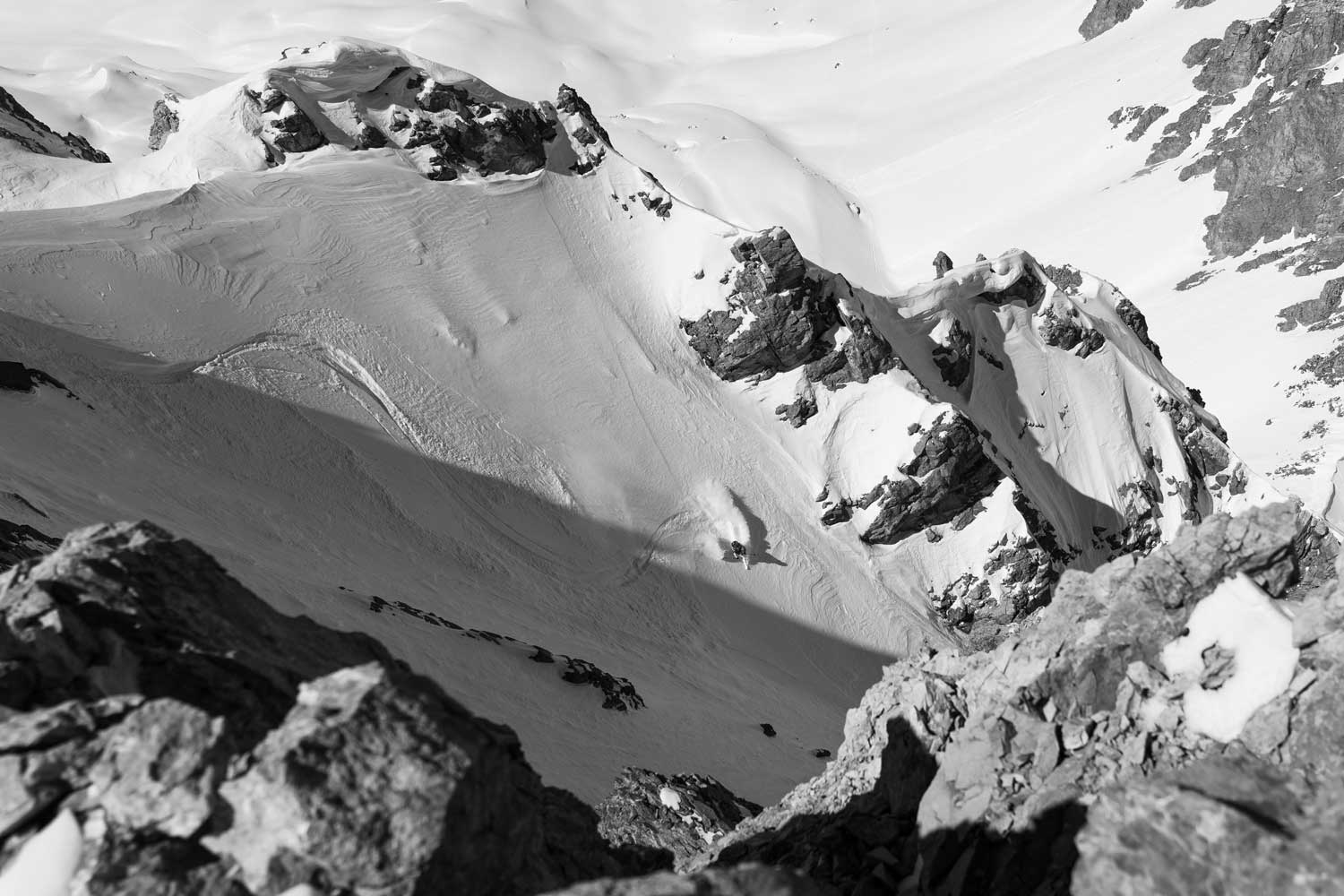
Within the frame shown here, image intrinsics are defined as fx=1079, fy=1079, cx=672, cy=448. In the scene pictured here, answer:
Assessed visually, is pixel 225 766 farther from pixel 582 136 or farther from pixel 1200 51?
pixel 1200 51

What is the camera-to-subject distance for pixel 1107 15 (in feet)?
346

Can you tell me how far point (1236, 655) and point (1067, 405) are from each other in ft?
140

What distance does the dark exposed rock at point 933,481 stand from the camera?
4188 centimetres

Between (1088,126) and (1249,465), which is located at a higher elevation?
(1088,126)

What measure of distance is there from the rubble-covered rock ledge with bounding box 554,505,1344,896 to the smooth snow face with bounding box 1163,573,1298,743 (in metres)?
0.02

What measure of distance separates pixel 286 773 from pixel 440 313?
35129 millimetres

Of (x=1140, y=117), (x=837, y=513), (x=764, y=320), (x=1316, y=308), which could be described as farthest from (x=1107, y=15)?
Answer: (x=837, y=513)

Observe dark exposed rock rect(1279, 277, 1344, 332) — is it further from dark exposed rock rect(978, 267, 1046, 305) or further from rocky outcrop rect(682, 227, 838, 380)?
rocky outcrop rect(682, 227, 838, 380)

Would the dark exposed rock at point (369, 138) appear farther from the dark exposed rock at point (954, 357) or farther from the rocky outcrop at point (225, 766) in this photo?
the rocky outcrop at point (225, 766)

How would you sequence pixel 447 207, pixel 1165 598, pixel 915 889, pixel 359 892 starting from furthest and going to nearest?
pixel 447 207
pixel 1165 598
pixel 915 889
pixel 359 892

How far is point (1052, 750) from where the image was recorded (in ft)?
32.3

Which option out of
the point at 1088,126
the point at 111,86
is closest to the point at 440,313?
the point at 111,86

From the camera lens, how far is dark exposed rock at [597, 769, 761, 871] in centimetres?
1606

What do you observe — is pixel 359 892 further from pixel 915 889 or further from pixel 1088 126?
pixel 1088 126
